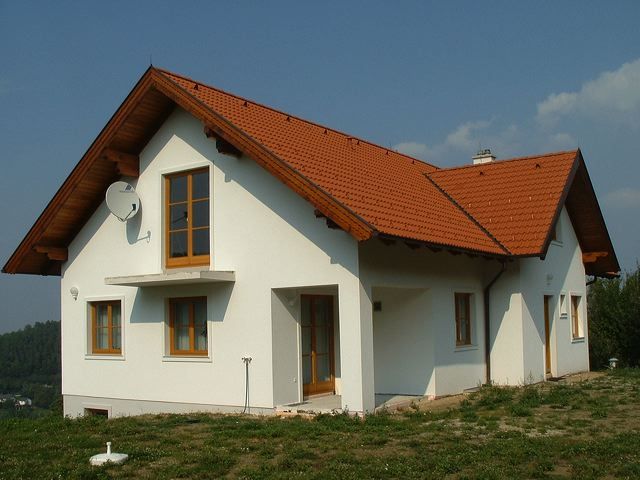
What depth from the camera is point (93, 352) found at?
17.6 m

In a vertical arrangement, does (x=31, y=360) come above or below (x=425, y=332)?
below

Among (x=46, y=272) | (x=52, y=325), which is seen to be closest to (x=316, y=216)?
(x=46, y=272)

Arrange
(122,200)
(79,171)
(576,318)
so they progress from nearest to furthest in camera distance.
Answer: (122,200), (79,171), (576,318)

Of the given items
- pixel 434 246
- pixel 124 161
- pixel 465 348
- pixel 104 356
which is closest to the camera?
pixel 434 246

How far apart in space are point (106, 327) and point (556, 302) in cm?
1105

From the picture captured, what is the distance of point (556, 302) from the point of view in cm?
2014

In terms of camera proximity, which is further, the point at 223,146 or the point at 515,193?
the point at 515,193

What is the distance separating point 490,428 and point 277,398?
163 inches

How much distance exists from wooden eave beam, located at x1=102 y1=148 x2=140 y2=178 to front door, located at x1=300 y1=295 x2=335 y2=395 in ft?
14.6

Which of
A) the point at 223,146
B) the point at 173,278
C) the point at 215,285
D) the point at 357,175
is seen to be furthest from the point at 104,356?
the point at 357,175

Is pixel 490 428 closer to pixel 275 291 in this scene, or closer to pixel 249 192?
pixel 275 291

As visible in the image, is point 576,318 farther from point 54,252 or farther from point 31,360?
point 31,360

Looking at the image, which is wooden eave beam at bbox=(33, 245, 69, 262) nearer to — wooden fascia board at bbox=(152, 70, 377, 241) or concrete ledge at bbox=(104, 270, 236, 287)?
concrete ledge at bbox=(104, 270, 236, 287)

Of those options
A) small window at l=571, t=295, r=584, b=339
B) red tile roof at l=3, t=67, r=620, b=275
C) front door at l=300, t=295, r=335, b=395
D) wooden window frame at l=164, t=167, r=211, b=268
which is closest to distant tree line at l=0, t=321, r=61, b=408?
red tile roof at l=3, t=67, r=620, b=275
